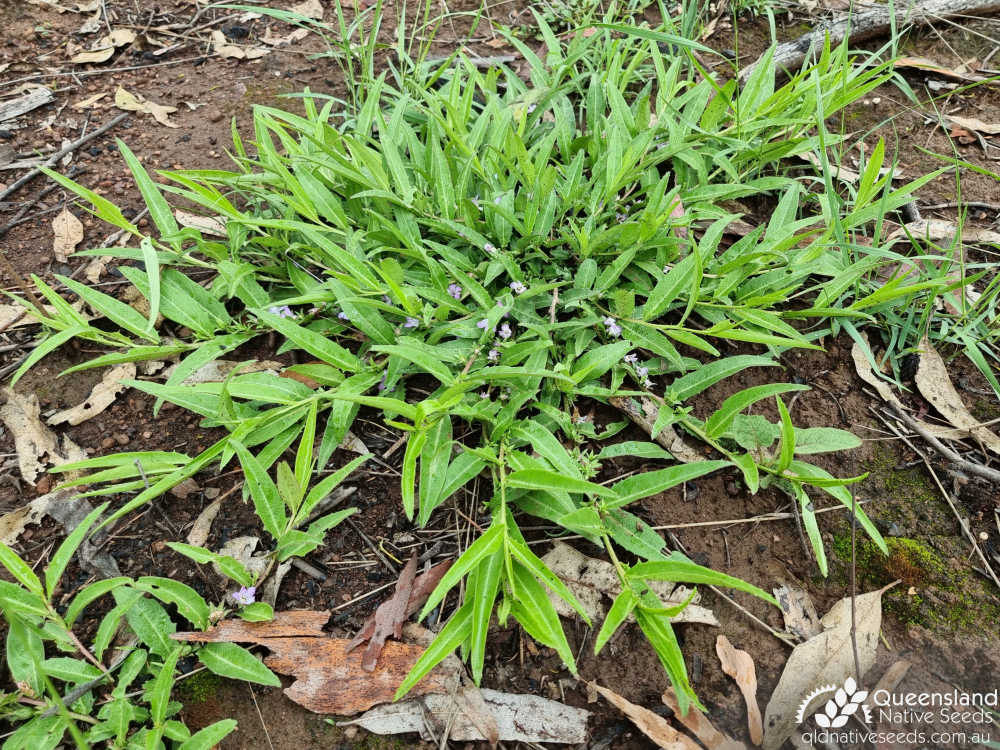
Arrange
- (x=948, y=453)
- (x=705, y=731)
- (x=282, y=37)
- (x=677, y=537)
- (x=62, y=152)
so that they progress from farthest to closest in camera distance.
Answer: (x=282, y=37) → (x=62, y=152) → (x=948, y=453) → (x=677, y=537) → (x=705, y=731)

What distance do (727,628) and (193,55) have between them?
3954 mm

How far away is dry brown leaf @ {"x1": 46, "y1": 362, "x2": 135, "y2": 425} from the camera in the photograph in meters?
2.27

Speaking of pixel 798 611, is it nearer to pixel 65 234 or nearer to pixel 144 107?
pixel 65 234

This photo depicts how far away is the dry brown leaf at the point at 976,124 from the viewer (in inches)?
123

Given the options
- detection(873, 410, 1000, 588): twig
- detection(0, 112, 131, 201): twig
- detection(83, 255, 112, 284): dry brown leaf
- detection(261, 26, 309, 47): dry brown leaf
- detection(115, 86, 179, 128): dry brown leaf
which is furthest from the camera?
detection(261, 26, 309, 47): dry brown leaf

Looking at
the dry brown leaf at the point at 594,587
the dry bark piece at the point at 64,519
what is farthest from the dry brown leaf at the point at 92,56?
the dry brown leaf at the point at 594,587

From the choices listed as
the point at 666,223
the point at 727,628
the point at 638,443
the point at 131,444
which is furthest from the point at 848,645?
the point at 131,444

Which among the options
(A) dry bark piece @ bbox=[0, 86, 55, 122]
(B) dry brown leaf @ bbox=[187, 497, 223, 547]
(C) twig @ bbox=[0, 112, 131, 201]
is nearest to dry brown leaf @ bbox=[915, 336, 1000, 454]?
(B) dry brown leaf @ bbox=[187, 497, 223, 547]

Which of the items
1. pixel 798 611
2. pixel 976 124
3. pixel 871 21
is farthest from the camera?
pixel 871 21

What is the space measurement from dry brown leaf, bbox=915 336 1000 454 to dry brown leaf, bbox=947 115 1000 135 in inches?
58.0

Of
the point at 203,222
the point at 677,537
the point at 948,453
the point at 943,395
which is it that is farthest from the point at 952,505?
the point at 203,222

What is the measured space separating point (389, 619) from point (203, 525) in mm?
692

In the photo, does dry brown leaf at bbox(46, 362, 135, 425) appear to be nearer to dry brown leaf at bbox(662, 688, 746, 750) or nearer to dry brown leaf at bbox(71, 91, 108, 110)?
dry brown leaf at bbox(71, 91, 108, 110)

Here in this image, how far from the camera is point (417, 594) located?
6.33 feet
